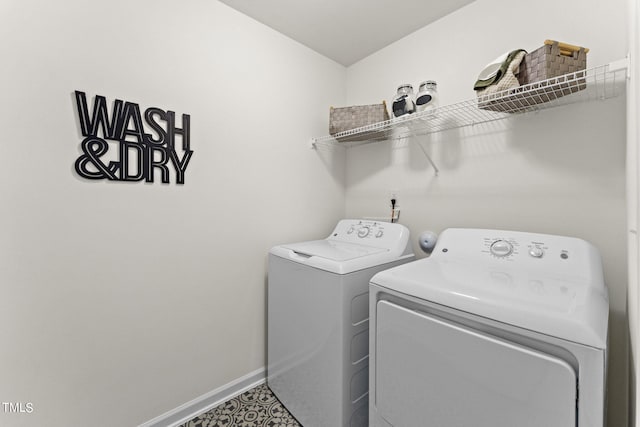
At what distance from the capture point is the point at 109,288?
1.28 metres

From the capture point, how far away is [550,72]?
3.58ft

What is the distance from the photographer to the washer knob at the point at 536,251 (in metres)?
1.14

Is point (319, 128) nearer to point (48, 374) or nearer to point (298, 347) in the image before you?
point (298, 347)

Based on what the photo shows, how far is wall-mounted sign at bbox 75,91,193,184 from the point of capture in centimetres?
120

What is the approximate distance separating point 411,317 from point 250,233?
1146 mm

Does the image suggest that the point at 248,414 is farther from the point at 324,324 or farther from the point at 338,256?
the point at 338,256

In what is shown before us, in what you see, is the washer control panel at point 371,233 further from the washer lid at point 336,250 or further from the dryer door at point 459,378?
the dryer door at point 459,378

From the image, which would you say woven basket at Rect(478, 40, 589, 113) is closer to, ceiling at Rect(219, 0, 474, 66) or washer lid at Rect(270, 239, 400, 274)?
ceiling at Rect(219, 0, 474, 66)

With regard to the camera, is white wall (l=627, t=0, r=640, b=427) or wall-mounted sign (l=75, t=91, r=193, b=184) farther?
wall-mounted sign (l=75, t=91, r=193, b=184)

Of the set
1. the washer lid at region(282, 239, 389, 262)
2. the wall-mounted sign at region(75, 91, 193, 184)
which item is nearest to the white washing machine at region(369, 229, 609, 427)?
the washer lid at region(282, 239, 389, 262)

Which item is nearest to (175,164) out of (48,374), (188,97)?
(188,97)

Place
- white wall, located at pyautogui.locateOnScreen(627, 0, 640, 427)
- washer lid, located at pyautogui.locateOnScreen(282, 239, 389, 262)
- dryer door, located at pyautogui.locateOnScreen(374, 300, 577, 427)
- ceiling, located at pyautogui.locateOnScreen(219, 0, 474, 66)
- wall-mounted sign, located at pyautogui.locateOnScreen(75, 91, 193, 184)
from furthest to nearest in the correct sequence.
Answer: ceiling, located at pyautogui.locateOnScreen(219, 0, 474, 66)
washer lid, located at pyautogui.locateOnScreen(282, 239, 389, 262)
wall-mounted sign, located at pyautogui.locateOnScreen(75, 91, 193, 184)
dryer door, located at pyautogui.locateOnScreen(374, 300, 577, 427)
white wall, located at pyautogui.locateOnScreen(627, 0, 640, 427)

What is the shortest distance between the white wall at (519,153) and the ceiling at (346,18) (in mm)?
69

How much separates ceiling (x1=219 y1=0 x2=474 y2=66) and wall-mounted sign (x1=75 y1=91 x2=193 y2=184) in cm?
87
